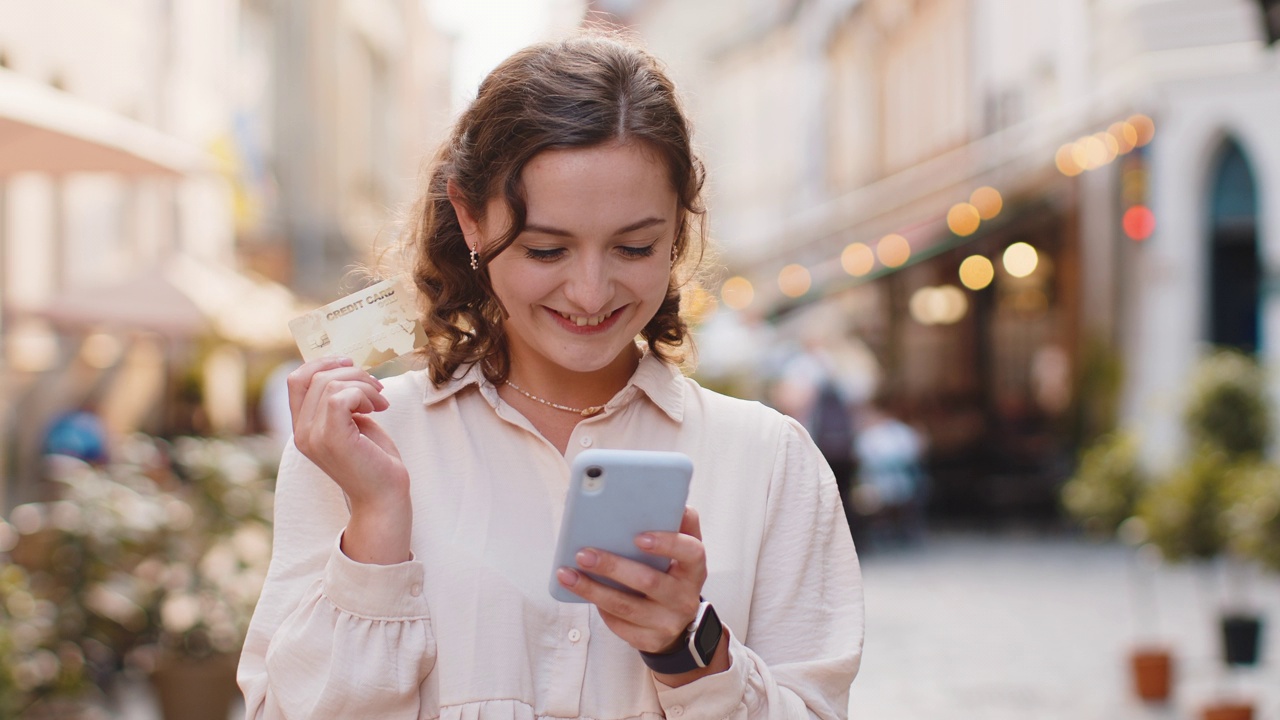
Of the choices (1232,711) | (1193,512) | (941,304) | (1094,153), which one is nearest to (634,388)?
(1232,711)

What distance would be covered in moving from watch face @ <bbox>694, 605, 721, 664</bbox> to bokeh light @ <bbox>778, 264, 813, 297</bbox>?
13.7 m

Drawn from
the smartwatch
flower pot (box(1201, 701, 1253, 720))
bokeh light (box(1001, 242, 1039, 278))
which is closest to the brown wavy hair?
the smartwatch

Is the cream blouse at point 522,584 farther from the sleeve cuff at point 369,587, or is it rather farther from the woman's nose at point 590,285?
the woman's nose at point 590,285

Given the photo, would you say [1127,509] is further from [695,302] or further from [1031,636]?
[695,302]

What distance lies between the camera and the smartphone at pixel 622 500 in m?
1.48

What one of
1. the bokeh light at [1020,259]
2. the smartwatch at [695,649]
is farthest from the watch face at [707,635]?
→ the bokeh light at [1020,259]

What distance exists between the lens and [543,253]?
1.73 meters

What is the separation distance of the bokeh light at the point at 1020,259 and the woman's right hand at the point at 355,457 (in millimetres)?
13380

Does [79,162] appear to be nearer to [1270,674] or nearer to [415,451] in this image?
[415,451]

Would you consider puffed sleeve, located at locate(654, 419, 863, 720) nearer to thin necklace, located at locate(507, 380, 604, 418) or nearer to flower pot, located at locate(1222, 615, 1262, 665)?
thin necklace, located at locate(507, 380, 604, 418)

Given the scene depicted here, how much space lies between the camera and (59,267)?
12.3 metres

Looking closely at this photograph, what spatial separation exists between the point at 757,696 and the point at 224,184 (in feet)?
56.4

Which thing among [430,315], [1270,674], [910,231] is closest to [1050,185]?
[910,231]

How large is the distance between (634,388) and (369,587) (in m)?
0.47
